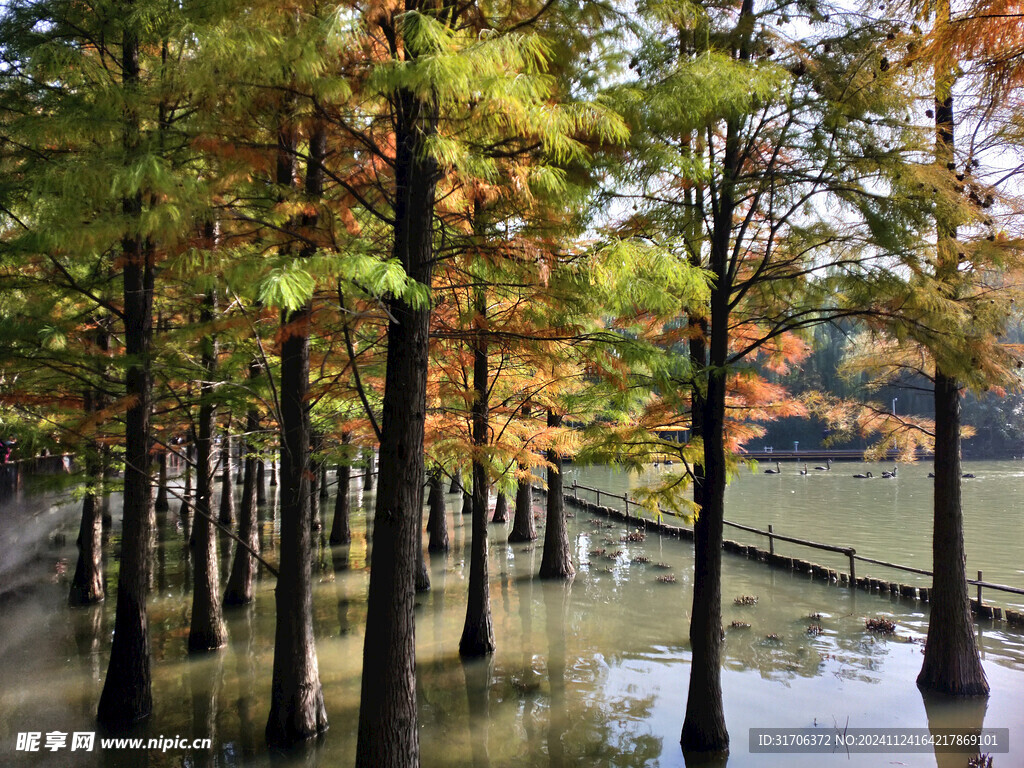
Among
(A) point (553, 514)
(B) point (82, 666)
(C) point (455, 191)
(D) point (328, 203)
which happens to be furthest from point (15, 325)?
(A) point (553, 514)

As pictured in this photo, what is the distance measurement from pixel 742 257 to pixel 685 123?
2.69 m

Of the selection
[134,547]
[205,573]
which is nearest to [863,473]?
[205,573]

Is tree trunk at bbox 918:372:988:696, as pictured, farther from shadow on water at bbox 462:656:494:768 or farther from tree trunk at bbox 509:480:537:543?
tree trunk at bbox 509:480:537:543

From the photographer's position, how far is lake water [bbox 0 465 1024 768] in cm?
758

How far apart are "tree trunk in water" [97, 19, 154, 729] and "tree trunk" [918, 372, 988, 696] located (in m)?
10.5

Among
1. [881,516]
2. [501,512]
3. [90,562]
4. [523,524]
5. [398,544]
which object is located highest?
[398,544]

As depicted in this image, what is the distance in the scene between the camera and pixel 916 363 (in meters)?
9.75

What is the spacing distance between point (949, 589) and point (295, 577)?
28.3 feet

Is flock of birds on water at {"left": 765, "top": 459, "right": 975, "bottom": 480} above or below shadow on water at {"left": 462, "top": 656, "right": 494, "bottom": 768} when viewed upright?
below

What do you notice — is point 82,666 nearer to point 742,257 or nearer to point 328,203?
point 328,203

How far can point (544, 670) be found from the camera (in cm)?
991

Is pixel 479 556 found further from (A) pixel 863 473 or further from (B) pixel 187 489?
(A) pixel 863 473

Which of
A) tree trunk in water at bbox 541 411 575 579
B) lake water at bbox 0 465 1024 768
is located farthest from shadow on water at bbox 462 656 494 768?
tree trunk in water at bbox 541 411 575 579

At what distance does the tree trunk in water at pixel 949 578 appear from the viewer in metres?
8.53
